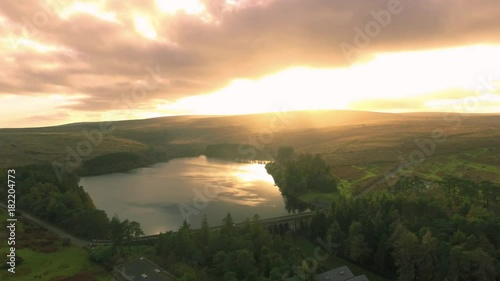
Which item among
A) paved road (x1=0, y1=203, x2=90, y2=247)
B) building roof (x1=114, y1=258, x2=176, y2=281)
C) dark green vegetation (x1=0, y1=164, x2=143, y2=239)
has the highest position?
dark green vegetation (x1=0, y1=164, x2=143, y2=239)

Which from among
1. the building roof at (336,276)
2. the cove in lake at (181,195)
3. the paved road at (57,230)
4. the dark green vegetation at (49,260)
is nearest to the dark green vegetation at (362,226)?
the paved road at (57,230)

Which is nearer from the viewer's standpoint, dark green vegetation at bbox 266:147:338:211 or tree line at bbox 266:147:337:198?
dark green vegetation at bbox 266:147:338:211

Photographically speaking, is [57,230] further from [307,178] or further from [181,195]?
[307,178]

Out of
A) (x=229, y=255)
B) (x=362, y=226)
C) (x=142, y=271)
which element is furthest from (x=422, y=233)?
(x=142, y=271)

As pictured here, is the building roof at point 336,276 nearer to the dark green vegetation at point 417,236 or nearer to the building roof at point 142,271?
the dark green vegetation at point 417,236

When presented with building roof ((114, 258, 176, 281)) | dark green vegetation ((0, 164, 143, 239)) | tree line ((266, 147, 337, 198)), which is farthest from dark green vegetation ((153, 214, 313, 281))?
tree line ((266, 147, 337, 198))

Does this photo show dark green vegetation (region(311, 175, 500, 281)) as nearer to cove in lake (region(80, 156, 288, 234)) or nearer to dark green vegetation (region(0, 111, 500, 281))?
dark green vegetation (region(0, 111, 500, 281))

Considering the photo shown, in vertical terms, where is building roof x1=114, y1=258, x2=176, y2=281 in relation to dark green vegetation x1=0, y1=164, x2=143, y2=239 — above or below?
below

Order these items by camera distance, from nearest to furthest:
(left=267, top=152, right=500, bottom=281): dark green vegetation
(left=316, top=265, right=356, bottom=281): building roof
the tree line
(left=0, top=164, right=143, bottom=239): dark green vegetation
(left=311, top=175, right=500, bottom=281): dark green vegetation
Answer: (left=316, top=265, right=356, bottom=281): building roof
(left=311, top=175, right=500, bottom=281): dark green vegetation
(left=267, top=152, right=500, bottom=281): dark green vegetation
(left=0, top=164, right=143, bottom=239): dark green vegetation
the tree line
